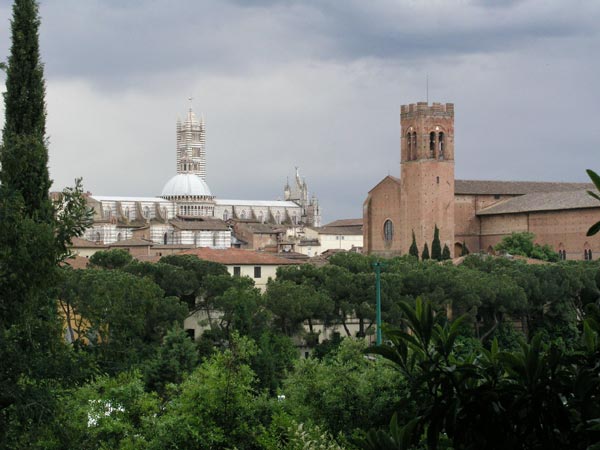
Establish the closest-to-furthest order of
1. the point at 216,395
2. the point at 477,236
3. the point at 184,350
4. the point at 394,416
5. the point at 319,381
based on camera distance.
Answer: the point at 394,416
the point at 216,395
the point at 319,381
the point at 184,350
the point at 477,236

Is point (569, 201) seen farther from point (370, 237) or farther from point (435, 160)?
point (370, 237)

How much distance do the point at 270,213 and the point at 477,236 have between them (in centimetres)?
6219

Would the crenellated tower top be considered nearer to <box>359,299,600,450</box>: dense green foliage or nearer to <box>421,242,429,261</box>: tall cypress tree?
<box>421,242,429,261</box>: tall cypress tree

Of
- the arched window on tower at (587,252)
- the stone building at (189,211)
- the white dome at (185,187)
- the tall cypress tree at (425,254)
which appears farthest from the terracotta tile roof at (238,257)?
the white dome at (185,187)

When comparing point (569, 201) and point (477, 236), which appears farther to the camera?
point (477, 236)

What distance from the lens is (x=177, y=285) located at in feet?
115

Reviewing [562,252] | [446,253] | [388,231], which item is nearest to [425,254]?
[446,253]

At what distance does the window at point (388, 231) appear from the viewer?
70894 millimetres

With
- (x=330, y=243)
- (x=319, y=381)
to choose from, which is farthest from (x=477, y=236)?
(x=319, y=381)

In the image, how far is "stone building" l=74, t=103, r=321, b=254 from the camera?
96625 mm

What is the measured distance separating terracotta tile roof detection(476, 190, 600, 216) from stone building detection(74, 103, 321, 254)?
3064 centimetres

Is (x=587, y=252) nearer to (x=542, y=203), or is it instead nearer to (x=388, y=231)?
(x=542, y=203)

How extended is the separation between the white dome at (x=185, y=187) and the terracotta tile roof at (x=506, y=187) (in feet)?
175

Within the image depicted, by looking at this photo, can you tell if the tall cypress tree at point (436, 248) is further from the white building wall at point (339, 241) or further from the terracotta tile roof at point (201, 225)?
the terracotta tile roof at point (201, 225)
